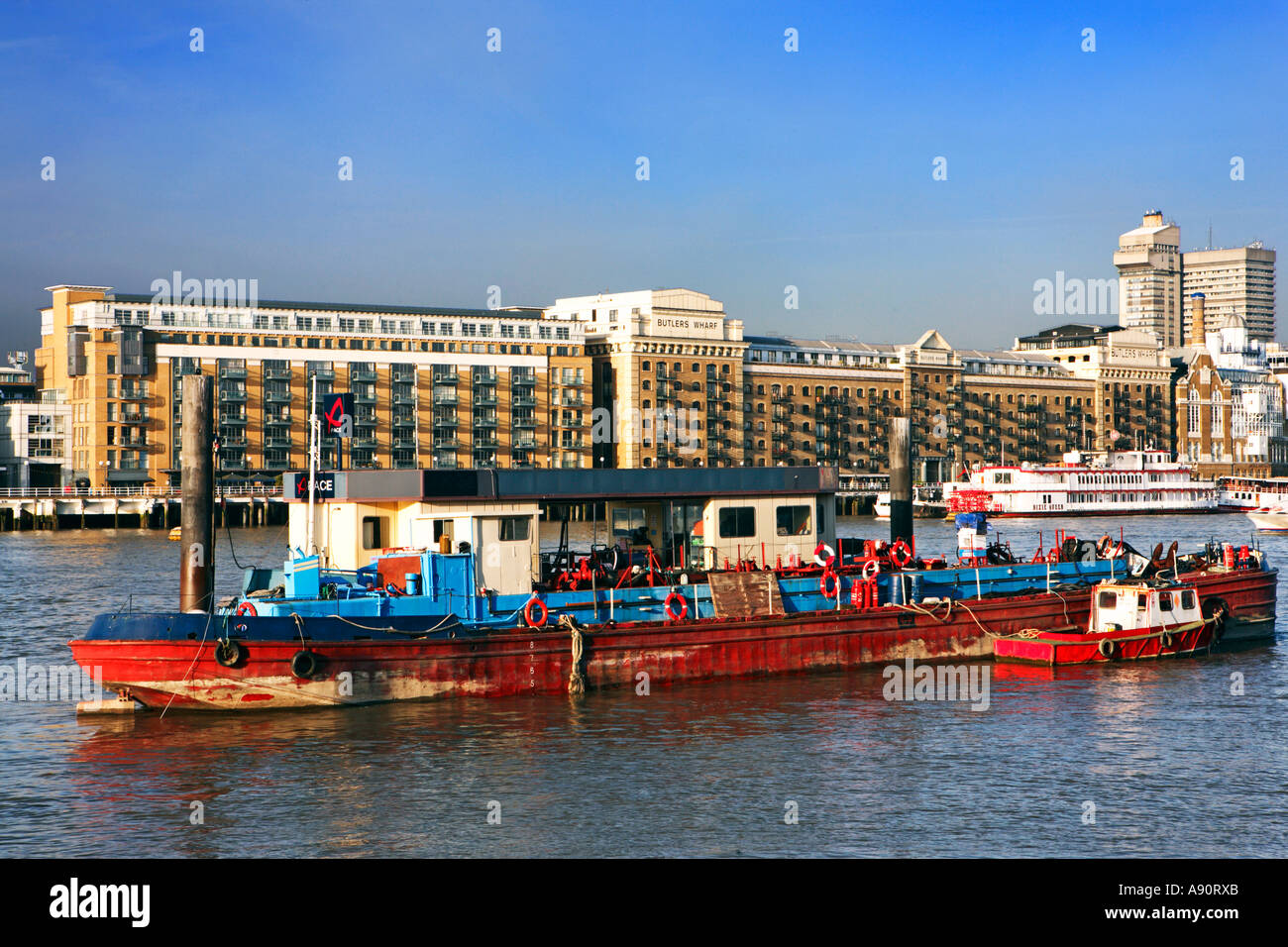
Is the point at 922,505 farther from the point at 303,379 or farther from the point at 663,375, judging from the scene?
the point at 303,379

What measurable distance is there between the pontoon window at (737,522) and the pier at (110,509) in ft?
325

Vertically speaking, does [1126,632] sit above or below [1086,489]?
below

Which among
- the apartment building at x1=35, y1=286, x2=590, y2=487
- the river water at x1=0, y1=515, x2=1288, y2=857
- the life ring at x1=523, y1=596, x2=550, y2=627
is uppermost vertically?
the apartment building at x1=35, y1=286, x2=590, y2=487

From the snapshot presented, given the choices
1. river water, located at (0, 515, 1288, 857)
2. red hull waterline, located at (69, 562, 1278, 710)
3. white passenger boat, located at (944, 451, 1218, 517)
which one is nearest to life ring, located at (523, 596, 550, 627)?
red hull waterline, located at (69, 562, 1278, 710)

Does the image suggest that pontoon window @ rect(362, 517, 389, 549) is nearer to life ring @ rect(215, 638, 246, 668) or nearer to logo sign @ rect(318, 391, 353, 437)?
logo sign @ rect(318, 391, 353, 437)

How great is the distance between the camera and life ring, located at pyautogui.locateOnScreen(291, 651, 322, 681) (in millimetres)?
32656

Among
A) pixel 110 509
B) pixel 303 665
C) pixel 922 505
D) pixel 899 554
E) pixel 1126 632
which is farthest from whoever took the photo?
pixel 922 505

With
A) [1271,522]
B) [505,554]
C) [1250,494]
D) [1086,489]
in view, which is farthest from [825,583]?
[1250,494]

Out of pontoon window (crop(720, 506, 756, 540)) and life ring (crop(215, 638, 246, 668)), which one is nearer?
life ring (crop(215, 638, 246, 668))

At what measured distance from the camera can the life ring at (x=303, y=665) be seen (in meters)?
32.7

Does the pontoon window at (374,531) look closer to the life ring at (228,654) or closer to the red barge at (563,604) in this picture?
the red barge at (563,604)

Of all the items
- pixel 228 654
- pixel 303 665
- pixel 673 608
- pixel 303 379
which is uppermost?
pixel 303 379

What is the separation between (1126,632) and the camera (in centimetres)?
4409

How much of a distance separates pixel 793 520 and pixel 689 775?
1576cm
